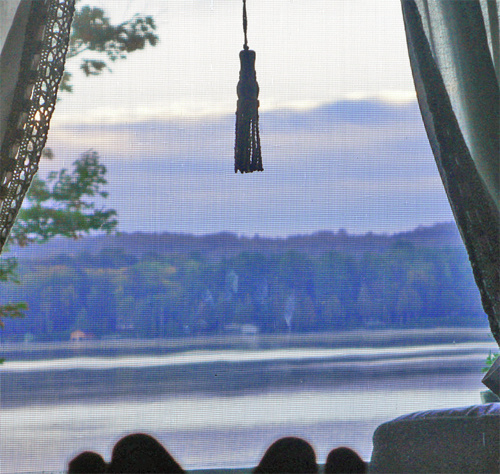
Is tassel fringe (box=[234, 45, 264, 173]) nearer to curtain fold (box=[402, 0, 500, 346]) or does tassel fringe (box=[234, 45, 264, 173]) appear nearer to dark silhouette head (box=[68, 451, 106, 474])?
curtain fold (box=[402, 0, 500, 346])

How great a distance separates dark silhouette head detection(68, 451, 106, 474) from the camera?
150 cm

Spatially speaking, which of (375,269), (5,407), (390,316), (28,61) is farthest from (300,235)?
(5,407)

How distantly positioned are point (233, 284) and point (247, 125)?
0.43 m

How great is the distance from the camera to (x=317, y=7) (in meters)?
1.55

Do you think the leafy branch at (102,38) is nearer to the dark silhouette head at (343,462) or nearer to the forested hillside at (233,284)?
the forested hillside at (233,284)

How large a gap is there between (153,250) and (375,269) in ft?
1.93

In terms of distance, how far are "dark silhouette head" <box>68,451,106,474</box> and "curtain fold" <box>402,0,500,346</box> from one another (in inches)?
40.0

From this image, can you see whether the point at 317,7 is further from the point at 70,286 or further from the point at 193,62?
the point at 70,286

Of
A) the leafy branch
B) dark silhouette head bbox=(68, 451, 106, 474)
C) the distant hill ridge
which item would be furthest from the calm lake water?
the leafy branch

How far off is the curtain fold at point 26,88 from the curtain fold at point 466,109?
771mm

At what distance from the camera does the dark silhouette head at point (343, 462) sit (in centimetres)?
153

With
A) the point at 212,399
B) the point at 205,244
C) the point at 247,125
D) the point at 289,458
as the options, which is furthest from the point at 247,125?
the point at 289,458

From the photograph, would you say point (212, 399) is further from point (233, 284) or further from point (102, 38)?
point (102, 38)

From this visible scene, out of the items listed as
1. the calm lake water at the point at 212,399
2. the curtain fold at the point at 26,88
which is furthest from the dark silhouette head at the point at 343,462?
the curtain fold at the point at 26,88
